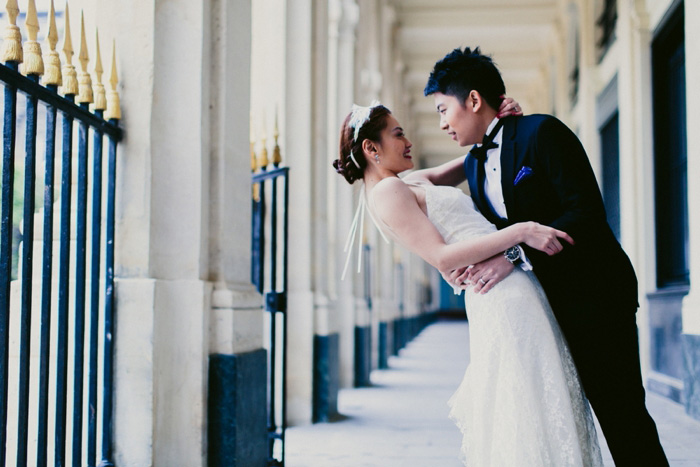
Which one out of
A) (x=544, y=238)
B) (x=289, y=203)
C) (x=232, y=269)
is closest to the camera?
(x=544, y=238)

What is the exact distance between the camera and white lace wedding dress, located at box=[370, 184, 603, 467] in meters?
2.46

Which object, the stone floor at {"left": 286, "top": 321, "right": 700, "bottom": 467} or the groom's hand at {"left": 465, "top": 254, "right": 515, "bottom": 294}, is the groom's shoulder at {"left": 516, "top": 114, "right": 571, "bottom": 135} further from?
the stone floor at {"left": 286, "top": 321, "right": 700, "bottom": 467}

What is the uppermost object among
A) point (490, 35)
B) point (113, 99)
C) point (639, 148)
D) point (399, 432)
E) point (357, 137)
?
point (490, 35)

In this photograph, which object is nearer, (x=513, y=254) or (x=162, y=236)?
(x=513, y=254)

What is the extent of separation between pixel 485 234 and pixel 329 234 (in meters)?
5.40

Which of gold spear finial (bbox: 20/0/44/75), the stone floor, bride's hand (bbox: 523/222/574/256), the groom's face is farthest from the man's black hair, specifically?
the stone floor

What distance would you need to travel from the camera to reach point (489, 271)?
2.56m

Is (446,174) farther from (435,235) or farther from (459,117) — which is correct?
(435,235)

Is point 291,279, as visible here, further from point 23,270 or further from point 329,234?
point 23,270

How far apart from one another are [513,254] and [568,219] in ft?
0.67

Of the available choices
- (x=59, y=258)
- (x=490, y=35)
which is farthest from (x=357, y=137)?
(x=490, y=35)

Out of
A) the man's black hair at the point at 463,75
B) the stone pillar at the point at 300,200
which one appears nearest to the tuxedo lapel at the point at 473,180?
the man's black hair at the point at 463,75

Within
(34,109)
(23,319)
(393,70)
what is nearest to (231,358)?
(23,319)

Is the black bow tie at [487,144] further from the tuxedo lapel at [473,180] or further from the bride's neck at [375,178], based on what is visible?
the bride's neck at [375,178]
